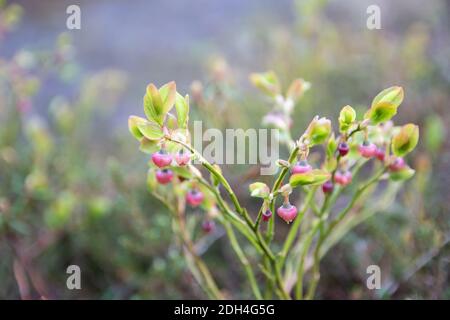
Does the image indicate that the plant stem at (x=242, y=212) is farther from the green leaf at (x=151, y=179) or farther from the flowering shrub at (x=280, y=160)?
the green leaf at (x=151, y=179)

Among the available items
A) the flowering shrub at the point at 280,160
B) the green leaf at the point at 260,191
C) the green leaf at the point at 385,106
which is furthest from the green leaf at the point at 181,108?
the green leaf at the point at 385,106

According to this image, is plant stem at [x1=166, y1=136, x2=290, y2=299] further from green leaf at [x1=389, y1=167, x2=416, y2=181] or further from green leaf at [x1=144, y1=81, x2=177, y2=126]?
green leaf at [x1=389, y1=167, x2=416, y2=181]

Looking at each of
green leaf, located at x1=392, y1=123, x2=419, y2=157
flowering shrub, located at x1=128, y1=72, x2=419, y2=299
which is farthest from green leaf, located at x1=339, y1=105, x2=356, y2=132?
green leaf, located at x1=392, y1=123, x2=419, y2=157

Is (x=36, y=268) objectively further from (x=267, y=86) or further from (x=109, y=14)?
(x=109, y=14)

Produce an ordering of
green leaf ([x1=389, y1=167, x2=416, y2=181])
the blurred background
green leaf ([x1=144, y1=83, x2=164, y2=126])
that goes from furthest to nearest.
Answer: the blurred background → green leaf ([x1=389, y1=167, x2=416, y2=181]) → green leaf ([x1=144, y1=83, x2=164, y2=126])

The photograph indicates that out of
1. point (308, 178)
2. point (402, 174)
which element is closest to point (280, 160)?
point (308, 178)

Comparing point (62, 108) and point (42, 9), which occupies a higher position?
point (42, 9)
